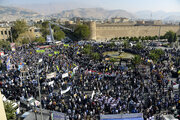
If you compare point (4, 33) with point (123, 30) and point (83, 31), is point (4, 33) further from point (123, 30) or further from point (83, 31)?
point (123, 30)

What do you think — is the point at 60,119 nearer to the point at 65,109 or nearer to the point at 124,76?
the point at 65,109

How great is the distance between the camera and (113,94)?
Answer: 1246 cm

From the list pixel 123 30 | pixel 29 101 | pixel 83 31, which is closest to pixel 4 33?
pixel 83 31

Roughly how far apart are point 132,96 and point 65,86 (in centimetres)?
560

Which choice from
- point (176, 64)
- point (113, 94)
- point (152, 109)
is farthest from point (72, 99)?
point (176, 64)

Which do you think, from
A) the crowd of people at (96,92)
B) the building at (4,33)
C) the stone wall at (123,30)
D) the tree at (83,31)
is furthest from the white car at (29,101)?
the stone wall at (123,30)

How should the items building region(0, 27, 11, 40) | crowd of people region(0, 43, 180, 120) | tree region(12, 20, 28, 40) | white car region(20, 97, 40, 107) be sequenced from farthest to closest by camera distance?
tree region(12, 20, 28, 40) → building region(0, 27, 11, 40) → white car region(20, 97, 40, 107) → crowd of people region(0, 43, 180, 120)

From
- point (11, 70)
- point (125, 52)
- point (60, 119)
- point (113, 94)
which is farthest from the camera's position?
point (125, 52)

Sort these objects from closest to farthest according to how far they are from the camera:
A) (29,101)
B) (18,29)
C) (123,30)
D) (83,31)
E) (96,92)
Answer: (29,101), (96,92), (18,29), (83,31), (123,30)

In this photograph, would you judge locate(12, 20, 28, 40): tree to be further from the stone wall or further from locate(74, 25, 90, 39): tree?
the stone wall

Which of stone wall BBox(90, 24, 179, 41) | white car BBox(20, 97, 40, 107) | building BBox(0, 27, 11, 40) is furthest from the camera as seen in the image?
stone wall BBox(90, 24, 179, 41)

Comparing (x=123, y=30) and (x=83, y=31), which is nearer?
(x=83, y=31)

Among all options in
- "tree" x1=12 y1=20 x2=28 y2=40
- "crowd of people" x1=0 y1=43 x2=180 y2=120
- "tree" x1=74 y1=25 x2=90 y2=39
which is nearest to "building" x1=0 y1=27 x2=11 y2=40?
"tree" x1=12 y1=20 x2=28 y2=40

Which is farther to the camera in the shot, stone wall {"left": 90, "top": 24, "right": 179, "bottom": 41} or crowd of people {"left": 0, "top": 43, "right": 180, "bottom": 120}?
stone wall {"left": 90, "top": 24, "right": 179, "bottom": 41}
